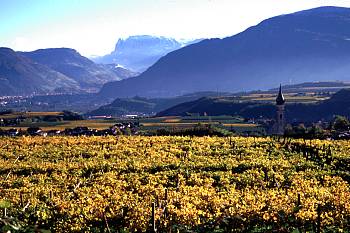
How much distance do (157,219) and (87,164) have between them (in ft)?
56.0

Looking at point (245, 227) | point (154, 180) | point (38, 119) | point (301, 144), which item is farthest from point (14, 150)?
point (38, 119)

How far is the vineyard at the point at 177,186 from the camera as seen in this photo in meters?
20.6

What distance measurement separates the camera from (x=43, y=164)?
3725cm

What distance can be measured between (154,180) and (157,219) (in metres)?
10.0

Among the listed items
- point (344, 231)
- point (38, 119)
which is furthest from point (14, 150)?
point (38, 119)

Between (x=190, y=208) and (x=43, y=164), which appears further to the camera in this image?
(x=43, y=164)

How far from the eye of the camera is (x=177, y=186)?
92.3 ft

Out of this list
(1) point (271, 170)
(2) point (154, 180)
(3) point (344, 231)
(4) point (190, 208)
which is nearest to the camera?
(3) point (344, 231)

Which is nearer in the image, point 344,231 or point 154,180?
point 344,231

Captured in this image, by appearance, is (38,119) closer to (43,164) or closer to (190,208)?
(43,164)

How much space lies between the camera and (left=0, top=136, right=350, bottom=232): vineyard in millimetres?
20578

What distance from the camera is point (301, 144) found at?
46062 mm

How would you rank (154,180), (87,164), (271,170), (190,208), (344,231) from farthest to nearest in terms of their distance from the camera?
(87,164)
(271,170)
(154,180)
(190,208)
(344,231)

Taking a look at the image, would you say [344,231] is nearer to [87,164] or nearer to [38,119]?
[87,164]
